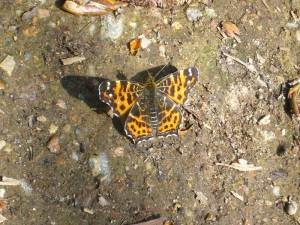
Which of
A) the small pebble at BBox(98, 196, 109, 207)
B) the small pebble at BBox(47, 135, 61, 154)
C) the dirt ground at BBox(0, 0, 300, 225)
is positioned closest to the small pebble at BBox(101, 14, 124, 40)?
the dirt ground at BBox(0, 0, 300, 225)

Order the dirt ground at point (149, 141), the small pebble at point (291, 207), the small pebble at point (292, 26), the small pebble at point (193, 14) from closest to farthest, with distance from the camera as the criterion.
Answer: the dirt ground at point (149, 141) < the small pebble at point (291, 207) < the small pebble at point (193, 14) < the small pebble at point (292, 26)

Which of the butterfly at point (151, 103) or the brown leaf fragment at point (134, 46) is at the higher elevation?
the brown leaf fragment at point (134, 46)

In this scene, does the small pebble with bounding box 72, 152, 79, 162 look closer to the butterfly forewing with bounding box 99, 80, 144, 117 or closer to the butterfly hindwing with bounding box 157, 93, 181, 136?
the butterfly forewing with bounding box 99, 80, 144, 117

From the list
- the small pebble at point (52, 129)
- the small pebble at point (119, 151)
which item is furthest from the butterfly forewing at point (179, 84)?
the small pebble at point (52, 129)

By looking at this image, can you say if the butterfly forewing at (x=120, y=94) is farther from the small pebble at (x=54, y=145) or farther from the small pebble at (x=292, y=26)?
the small pebble at (x=292, y=26)

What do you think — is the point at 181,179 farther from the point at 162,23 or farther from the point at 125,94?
the point at 162,23

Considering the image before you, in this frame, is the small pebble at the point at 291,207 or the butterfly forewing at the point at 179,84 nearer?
the butterfly forewing at the point at 179,84
